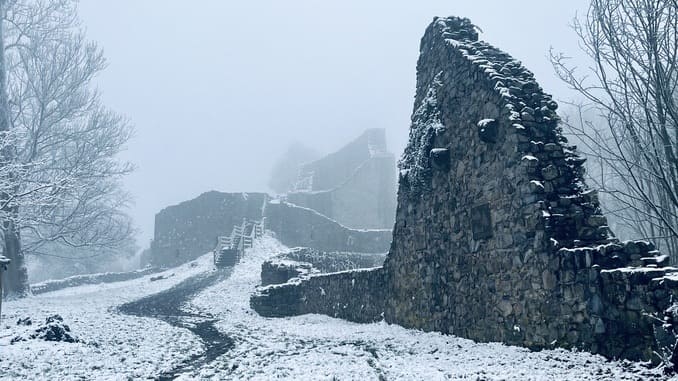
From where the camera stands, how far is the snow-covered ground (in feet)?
18.8

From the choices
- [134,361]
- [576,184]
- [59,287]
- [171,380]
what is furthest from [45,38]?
[576,184]

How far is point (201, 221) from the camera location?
116 feet

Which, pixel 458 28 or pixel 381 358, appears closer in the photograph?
pixel 381 358

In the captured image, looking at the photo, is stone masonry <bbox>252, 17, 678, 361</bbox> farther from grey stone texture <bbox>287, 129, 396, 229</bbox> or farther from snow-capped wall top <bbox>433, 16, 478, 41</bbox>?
grey stone texture <bbox>287, 129, 396, 229</bbox>

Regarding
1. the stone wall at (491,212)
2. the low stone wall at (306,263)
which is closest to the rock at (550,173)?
the stone wall at (491,212)

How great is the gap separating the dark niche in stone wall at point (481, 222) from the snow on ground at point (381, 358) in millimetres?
1752

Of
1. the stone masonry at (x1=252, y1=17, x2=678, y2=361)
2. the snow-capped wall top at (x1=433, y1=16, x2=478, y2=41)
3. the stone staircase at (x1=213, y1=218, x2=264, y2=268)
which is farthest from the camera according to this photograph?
the stone staircase at (x1=213, y1=218, x2=264, y2=268)

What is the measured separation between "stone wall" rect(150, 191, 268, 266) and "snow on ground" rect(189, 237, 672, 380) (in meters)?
23.5

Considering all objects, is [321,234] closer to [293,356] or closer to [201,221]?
[201,221]

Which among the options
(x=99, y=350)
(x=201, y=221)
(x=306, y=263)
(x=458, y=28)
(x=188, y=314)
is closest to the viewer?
(x=99, y=350)

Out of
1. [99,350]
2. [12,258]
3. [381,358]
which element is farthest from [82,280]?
[381,358]

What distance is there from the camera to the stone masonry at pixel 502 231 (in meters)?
5.32

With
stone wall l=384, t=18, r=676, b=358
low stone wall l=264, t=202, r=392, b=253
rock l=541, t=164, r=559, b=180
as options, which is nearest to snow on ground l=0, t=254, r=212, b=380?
stone wall l=384, t=18, r=676, b=358

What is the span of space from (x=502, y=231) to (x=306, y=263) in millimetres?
13732
